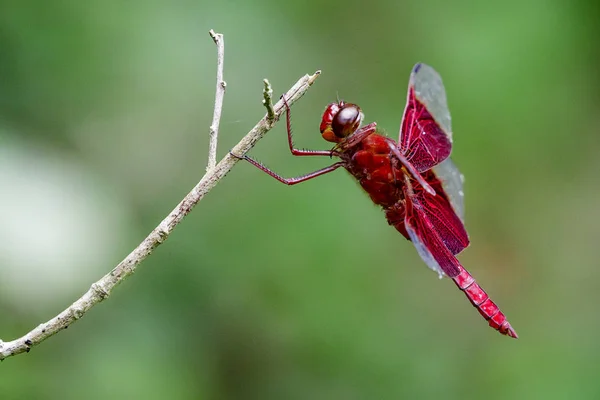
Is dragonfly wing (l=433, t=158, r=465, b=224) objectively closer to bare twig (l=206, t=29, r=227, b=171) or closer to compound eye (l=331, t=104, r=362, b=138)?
compound eye (l=331, t=104, r=362, b=138)

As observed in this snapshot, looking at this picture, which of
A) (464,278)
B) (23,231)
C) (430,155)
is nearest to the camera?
(23,231)

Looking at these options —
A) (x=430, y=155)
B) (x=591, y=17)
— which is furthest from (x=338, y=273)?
(x=591, y=17)

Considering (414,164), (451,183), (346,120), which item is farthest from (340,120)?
(451,183)

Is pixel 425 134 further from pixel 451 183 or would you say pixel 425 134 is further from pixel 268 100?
pixel 268 100

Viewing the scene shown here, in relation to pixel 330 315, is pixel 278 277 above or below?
above

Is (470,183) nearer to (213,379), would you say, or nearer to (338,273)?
(338,273)

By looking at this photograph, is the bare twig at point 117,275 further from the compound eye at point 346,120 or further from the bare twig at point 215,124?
the compound eye at point 346,120

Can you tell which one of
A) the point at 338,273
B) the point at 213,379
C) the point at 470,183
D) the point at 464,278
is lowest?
the point at 464,278
